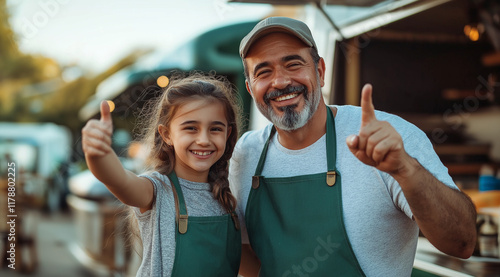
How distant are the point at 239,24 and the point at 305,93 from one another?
129 inches

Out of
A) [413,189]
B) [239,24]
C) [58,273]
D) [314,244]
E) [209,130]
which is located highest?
[239,24]

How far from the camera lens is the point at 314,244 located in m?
1.67

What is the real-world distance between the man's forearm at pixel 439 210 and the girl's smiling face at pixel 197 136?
2.32ft

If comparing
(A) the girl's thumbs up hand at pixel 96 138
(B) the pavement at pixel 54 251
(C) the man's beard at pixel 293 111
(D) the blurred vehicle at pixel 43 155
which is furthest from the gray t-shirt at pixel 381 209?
(D) the blurred vehicle at pixel 43 155

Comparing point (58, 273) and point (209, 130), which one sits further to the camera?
point (58, 273)

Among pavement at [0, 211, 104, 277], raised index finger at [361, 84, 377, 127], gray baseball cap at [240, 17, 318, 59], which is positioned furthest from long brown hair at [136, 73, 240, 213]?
pavement at [0, 211, 104, 277]

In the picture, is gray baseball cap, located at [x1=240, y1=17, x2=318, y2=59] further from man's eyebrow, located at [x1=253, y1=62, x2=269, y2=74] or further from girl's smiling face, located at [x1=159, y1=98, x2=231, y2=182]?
girl's smiling face, located at [x1=159, y1=98, x2=231, y2=182]

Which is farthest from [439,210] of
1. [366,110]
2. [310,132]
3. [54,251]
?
[54,251]

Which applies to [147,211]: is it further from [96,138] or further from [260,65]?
[260,65]

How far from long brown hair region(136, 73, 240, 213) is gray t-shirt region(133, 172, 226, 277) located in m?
0.08

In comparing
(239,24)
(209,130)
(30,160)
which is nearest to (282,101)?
(209,130)

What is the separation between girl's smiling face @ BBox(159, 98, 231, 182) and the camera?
1.80 meters

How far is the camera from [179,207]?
1.74m

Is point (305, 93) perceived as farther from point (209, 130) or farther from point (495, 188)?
point (495, 188)
